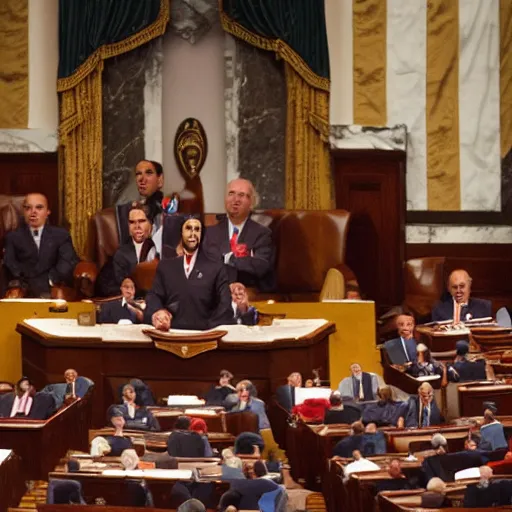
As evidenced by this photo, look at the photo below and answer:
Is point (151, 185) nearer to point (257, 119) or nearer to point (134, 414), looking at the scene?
point (257, 119)

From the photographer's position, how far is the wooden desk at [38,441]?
489 inches

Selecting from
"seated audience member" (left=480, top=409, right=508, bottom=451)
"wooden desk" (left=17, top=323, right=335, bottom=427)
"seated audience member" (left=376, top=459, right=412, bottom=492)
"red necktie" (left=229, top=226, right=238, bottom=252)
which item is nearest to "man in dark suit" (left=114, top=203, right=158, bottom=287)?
"red necktie" (left=229, top=226, right=238, bottom=252)

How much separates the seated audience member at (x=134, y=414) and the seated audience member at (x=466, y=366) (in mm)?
2166

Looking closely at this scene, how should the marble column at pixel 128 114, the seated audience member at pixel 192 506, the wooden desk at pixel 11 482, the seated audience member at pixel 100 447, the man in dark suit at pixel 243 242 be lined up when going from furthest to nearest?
1. the marble column at pixel 128 114
2. the man in dark suit at pixel 243 242
3. the seated audience member at pixel 100 447
4. the wooden desk at pixel 11 482
5. the seated audience member at pixel 192 506

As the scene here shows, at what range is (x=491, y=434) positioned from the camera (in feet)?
41.2

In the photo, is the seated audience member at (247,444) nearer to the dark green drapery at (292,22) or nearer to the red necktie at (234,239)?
the red necktie at (234,239)

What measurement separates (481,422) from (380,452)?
73cm

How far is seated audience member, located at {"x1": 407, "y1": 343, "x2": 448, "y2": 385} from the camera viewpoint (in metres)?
14.3

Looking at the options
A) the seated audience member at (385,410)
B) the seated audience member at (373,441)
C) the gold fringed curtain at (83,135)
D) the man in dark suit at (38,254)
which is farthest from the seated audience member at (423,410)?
the gold fringed curtain at (83,135)

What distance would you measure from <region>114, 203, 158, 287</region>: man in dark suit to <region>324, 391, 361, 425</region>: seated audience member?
9.09 feet

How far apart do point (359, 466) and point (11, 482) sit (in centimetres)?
189

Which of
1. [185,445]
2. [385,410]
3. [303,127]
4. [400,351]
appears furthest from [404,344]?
[303,127]

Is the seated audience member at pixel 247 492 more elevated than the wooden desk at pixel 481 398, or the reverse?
the wooden desk at pixel 481 398

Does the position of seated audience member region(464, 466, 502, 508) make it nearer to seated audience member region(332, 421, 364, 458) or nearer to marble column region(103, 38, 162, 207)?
seated audience member region(332, 421, 364, 458)
